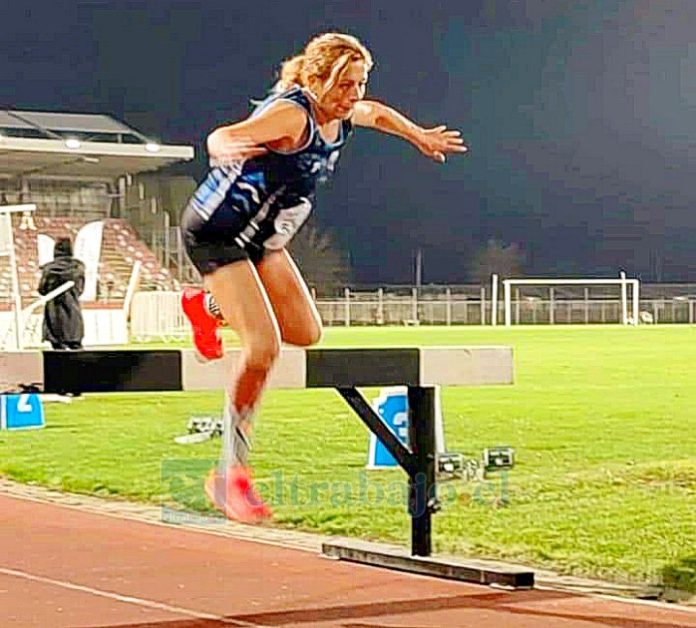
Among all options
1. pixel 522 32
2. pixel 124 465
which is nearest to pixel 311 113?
pixel 124 465

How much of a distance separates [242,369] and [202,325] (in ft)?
1.00

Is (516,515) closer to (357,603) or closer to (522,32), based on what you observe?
(357,603)

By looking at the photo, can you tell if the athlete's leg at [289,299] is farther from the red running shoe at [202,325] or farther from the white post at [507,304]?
the white post at [507,304]

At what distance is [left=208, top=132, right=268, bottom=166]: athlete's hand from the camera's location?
583cm

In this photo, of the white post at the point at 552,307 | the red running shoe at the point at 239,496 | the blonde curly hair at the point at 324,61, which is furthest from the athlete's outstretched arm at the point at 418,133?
the white post at the point at 552,307

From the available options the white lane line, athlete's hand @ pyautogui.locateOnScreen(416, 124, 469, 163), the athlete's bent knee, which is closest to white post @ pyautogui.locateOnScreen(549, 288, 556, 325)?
the white lane line

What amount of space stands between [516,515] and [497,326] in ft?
162

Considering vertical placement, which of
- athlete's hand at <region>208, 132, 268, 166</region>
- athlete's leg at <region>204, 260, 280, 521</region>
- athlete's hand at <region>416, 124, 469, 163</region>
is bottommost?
athlete's leg at <region>204, 260, 280, 521</region>

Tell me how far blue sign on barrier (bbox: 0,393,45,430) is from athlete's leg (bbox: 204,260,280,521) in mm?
10472

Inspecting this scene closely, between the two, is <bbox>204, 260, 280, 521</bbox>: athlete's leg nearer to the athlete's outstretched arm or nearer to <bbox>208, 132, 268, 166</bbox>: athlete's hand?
<bbox>208, 132, 268, 166</bbox>: athlete's hand

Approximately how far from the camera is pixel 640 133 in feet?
270

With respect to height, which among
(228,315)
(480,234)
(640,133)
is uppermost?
(640,133)

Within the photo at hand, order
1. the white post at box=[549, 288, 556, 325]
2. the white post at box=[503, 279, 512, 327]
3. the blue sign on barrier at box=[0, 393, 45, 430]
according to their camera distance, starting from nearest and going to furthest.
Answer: the blue sign on barrier at box=[0, 393, 45, 430] < the white post at box=[503, 279, 512, 327] < the white post at box=[549, 288, 556, 325]

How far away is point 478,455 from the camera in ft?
44.7
